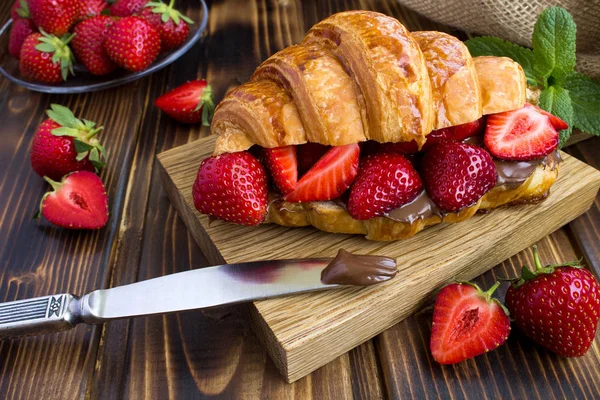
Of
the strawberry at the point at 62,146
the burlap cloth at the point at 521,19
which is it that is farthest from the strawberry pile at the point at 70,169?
the burlap cloth at the point at 521,19

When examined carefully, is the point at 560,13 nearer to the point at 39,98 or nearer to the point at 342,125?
the point at 342,125

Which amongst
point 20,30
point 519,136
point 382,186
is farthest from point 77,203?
point 519,136

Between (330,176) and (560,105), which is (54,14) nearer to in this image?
(330,176)

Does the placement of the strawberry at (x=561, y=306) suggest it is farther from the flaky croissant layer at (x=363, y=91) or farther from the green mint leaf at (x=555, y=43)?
the green mint leaf at (x=555, y=43)

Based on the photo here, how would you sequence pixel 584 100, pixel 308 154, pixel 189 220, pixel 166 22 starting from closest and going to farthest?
pixel 308 154 → pixel 189 220 → pixel 584 100 → pixel 166 22

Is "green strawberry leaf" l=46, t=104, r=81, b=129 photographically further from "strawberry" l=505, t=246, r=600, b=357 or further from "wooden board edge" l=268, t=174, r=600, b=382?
"strawberry" l=505, t=246, r=600, b=357

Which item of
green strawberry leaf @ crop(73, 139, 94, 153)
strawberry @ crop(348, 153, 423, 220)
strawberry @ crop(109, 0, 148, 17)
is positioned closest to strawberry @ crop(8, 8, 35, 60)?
strawberry @ crop(109, 0, 148, 17)
